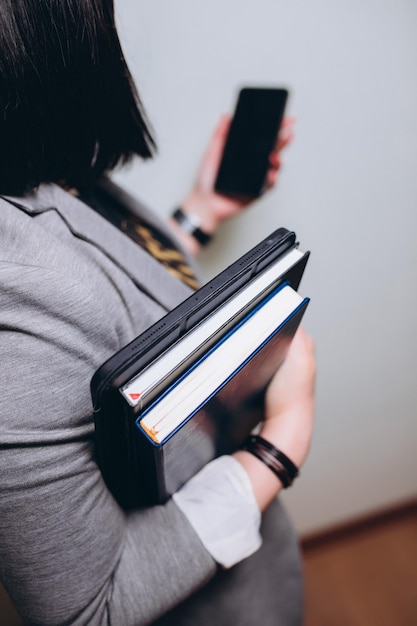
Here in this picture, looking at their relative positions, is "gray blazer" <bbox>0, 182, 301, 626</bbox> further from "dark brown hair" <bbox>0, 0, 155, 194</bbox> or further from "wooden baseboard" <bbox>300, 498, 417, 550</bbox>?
"wooden baseboard" <bbox>300, 498, 417, 550</bbox>

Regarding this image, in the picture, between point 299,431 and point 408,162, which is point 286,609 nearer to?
point 299,431

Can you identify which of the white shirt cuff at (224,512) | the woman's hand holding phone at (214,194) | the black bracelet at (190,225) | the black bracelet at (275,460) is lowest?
the white shirt cuff at (224,512)

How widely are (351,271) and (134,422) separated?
0.73m

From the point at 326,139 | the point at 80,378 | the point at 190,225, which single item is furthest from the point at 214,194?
the point at 80,378

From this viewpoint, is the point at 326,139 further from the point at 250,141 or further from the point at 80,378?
the point at 80,378

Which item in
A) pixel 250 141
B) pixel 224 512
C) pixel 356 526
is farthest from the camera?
pixel 356 526

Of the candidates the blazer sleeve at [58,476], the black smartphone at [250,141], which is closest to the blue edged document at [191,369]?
the blazer sleeve at [58,476]

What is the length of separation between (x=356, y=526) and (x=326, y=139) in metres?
1.28

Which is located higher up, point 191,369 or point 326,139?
point 326,139

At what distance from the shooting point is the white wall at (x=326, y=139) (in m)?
0.71

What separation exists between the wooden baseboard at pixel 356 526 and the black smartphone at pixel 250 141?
122cm

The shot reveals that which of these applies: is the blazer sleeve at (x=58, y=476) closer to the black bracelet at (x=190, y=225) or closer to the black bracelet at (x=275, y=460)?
the black bracelet at (x=275, y=460)

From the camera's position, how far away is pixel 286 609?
66 centimetres

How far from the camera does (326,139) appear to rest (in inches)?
31.4
